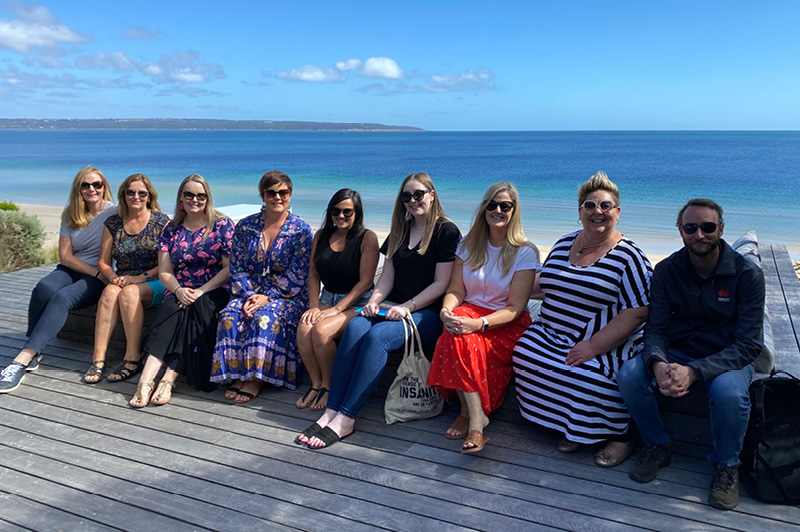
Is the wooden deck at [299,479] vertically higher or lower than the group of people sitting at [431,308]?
lower

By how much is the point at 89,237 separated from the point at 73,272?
0.91ft

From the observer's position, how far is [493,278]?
347 cm

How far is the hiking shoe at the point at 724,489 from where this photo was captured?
2607 mm

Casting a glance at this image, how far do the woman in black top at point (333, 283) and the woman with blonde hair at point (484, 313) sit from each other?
24.3 inches

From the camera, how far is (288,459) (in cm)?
309

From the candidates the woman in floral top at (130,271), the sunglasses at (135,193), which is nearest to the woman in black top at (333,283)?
the woman in floral top at (130,271)

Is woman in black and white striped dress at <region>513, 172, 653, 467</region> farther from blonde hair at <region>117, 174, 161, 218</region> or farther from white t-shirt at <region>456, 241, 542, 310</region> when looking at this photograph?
blonde hair at <region>117, 174, 161, 218</region>

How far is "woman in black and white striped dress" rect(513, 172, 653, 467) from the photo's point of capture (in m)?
3.04

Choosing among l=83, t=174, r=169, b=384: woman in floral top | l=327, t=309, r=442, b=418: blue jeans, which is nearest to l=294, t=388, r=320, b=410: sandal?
l=327, t=309, r=442, b=418: blue jeans

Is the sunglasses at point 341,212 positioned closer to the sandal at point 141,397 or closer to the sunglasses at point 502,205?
the sunglasses at point 502,205

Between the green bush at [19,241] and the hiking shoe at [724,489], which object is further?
the green bush at [19,241]

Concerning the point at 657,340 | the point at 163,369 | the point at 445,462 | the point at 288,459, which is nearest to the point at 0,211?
the point at 163,369

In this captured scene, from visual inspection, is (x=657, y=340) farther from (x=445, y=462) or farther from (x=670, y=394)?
(x=445, y=462)

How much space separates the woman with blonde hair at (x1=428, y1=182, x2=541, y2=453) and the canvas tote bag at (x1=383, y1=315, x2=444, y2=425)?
0.10 metres
